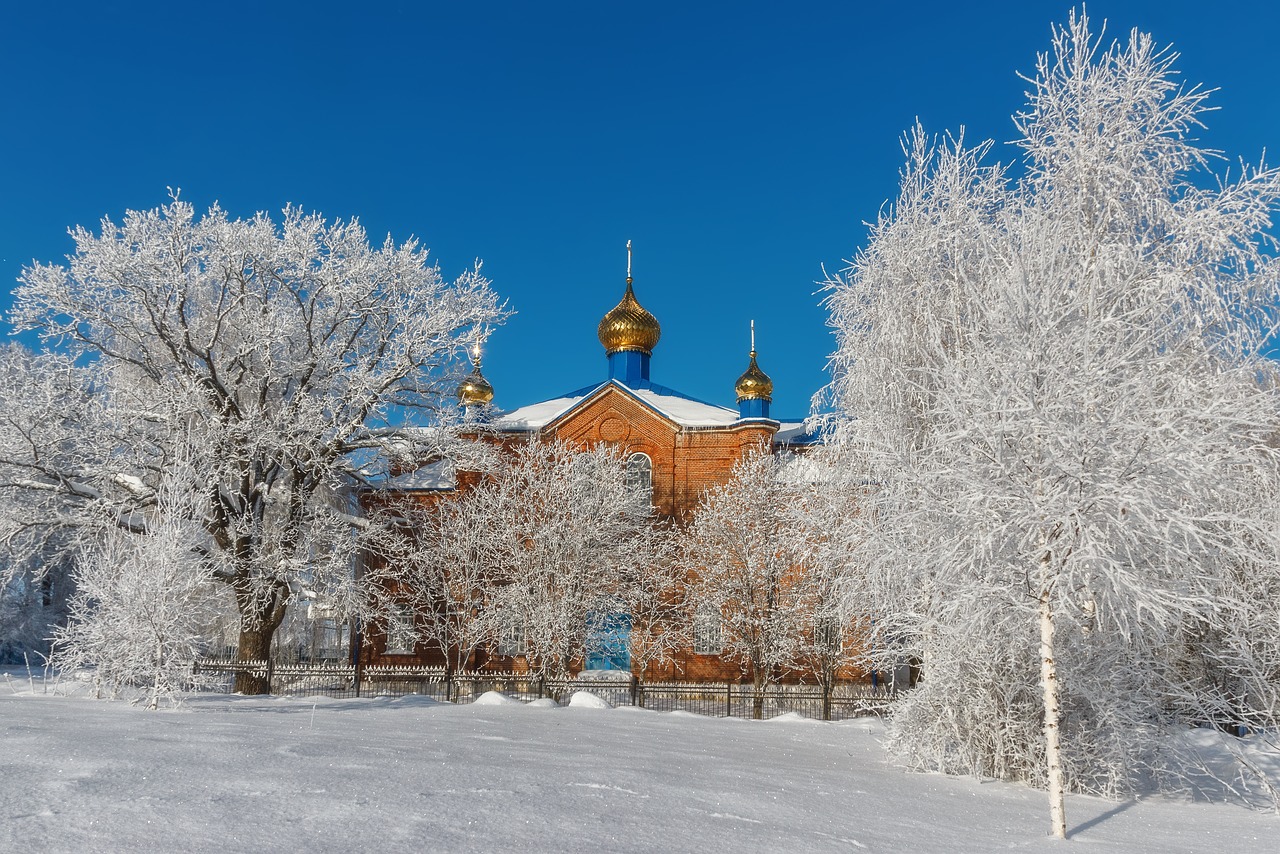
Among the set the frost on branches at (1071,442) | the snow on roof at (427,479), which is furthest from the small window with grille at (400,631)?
the frost on branches at (1071,442)

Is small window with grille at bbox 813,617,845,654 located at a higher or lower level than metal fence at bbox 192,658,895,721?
higher

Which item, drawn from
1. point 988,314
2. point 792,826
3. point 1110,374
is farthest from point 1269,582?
point 792,826

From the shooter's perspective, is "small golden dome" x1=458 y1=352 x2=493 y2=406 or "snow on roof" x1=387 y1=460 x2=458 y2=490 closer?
"snow on roof" x1=387 y1=460 x2=458 y2=490

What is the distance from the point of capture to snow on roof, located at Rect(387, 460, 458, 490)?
75.7 feet

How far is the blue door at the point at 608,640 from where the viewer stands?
22.6 metres

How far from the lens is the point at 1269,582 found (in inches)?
419

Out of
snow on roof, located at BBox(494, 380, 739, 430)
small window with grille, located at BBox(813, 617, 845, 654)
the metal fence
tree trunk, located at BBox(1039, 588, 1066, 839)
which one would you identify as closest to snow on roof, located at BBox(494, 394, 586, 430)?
snow on roof, located at BBox(494, 380, 739, 430)

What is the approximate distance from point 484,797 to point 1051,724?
14.7 feet

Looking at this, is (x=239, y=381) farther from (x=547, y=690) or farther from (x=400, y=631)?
(x=547, y=690)

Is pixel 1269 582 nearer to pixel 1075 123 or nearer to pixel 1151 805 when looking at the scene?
pixel 1151 805

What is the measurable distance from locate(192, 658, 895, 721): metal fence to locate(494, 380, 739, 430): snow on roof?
7929mm

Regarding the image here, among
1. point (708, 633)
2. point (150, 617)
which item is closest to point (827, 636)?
point (708, 633)

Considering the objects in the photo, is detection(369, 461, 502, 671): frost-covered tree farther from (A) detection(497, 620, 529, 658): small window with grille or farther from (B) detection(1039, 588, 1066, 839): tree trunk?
(B) detection(1039, 588, 1066, 839): tree trunk

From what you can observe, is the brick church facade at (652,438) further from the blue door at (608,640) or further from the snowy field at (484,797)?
the snowy field at (484,797)
